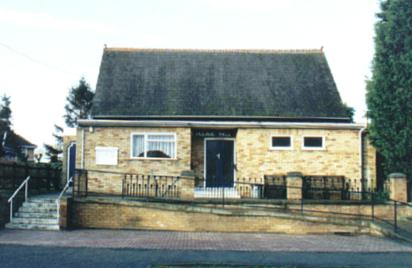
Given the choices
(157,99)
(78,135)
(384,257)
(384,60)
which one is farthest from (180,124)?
(384,257)

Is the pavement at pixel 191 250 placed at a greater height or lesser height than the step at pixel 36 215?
lesser

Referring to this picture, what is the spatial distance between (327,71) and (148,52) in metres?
9.02

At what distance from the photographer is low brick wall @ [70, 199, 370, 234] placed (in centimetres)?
1527

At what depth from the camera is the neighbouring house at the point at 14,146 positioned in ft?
164

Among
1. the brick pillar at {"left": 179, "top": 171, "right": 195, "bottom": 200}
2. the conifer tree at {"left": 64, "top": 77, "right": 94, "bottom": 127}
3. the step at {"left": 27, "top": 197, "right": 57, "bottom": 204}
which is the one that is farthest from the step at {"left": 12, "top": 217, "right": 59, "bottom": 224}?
the conifer tree at {"left": 64, "top": 77, "right": 94, "bottom": 127}

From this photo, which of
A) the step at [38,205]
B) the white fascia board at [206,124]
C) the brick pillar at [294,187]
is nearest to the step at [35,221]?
the step at [38,205]

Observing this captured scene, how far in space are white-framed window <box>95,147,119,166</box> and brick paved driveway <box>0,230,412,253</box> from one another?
553cm

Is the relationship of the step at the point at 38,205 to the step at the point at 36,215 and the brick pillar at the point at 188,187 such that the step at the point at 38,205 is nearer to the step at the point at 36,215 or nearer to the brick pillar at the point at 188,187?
the step at the point at 36,215

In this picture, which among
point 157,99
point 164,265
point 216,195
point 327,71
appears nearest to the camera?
point 164,265

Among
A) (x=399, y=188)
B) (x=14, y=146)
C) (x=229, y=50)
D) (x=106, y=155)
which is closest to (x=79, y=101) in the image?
(x=14, y=146)

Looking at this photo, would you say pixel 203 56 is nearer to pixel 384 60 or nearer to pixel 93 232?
pixel 384 60

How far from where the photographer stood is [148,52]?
25281 millimetres

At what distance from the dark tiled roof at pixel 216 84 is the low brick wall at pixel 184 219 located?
6.64 m

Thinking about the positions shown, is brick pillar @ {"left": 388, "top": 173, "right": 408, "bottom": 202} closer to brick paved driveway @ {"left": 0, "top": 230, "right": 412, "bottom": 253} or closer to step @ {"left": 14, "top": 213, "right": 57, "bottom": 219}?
brick paved driveway @ {"left": 0, "top": 230, "right": 412, "bottom": 253}
